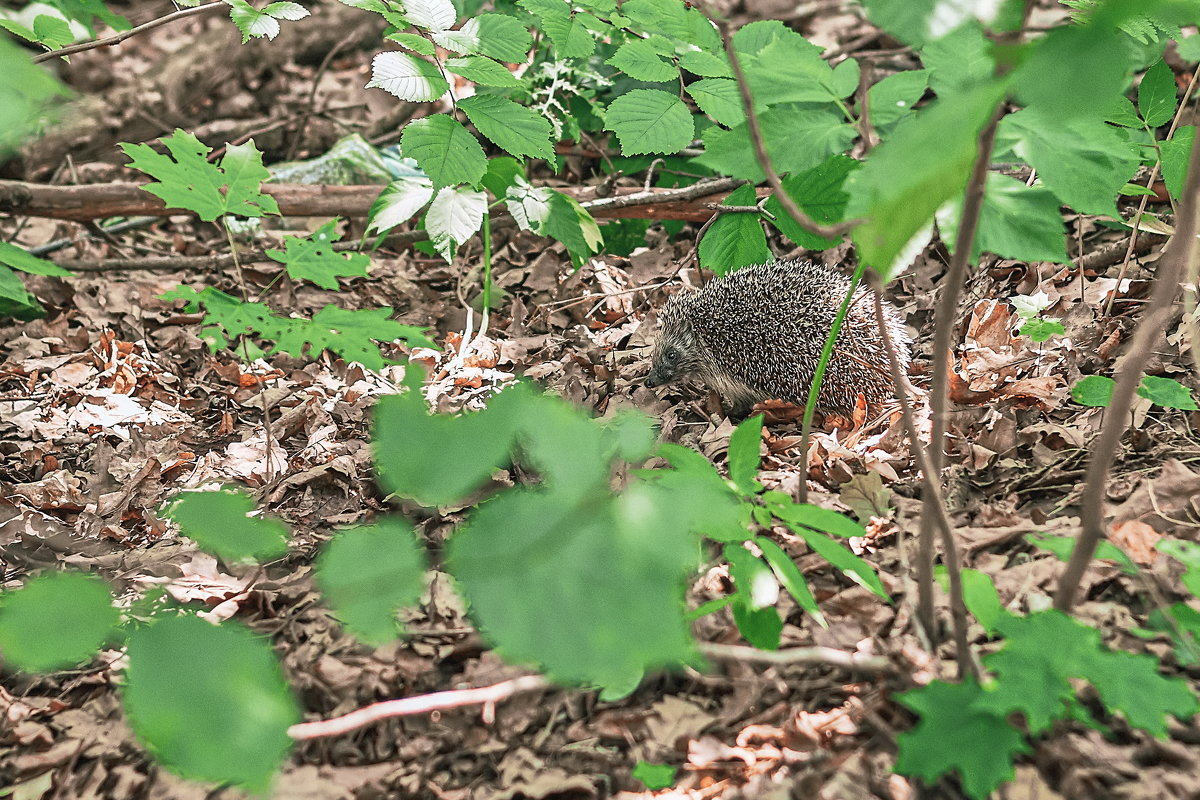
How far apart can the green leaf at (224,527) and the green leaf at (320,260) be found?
5.07 feet

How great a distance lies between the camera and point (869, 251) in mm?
1360

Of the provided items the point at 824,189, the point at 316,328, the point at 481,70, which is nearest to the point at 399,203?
the point at 481,70

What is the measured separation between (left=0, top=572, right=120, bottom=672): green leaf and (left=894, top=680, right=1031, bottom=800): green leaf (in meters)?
1.40

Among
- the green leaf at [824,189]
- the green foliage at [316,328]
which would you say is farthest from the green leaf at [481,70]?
the green leaf at [824,189]

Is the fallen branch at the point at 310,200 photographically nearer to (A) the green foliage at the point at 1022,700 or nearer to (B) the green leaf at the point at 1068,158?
(B) the green leaf at the point at 1068,158

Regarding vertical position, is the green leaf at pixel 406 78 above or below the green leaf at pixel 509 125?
above

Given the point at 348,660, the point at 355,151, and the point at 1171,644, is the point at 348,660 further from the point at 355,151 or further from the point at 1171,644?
the point at 355,151

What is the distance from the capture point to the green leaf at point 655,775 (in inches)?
70.4

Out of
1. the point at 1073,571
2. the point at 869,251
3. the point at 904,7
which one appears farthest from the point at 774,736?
the point at 904,7

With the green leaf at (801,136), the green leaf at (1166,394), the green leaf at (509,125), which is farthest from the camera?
the green leaf at (509,125)

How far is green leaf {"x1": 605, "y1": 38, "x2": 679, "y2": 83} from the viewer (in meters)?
2.85

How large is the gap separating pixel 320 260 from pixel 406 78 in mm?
751

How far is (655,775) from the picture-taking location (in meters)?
1.80

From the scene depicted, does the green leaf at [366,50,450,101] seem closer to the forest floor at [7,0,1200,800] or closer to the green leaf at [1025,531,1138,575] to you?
the forest floor at [7,0,1200,800]
